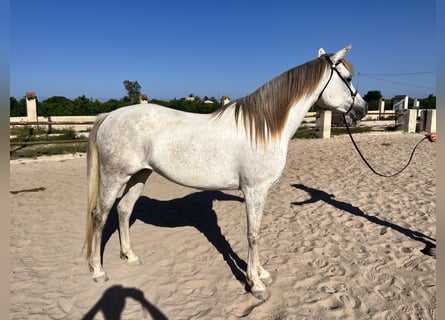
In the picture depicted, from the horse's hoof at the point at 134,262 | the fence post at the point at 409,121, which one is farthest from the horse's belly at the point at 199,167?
the fence post at the point at 409,121

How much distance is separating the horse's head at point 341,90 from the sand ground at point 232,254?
5.20 ft

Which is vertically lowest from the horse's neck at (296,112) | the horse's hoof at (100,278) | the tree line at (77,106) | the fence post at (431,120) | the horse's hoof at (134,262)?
the horse's hoof at (100,278)

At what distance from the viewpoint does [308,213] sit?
433 centimetres

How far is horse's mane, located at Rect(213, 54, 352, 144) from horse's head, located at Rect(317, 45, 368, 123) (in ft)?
0.16

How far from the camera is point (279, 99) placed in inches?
93.9

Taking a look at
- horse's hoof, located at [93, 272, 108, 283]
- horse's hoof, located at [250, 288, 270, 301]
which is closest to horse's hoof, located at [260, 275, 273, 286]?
horse's hoof, located at [250, 288, 270, 301]

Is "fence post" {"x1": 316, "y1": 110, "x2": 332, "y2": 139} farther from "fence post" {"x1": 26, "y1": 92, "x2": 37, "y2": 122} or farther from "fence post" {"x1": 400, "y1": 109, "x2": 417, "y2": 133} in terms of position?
"fence post" {"x1": 26, "y1": 92, "x2": 37, "y2": 122}

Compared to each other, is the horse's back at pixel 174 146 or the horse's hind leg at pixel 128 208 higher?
the horse's back at pixel 174 146

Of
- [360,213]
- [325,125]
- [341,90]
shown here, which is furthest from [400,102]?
[341,90]

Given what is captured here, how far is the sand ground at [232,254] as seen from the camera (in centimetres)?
235

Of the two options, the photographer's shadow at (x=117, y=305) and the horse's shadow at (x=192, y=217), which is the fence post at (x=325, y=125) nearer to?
the horse's shadow at (x=192, y=217)

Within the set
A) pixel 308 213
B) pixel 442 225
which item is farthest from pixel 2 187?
pixel 308 213

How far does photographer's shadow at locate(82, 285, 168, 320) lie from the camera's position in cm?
226

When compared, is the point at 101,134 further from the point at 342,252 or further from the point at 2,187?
the point at 342,252
